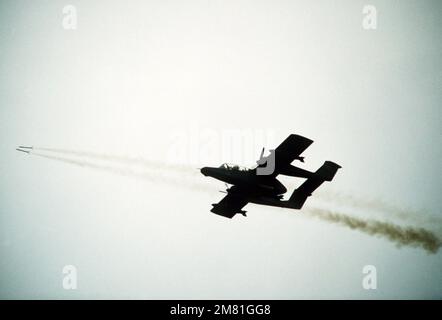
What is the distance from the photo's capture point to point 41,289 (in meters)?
80.1

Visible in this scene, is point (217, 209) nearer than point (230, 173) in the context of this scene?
No

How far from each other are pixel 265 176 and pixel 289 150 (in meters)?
2.37

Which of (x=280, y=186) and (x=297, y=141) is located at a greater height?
(x=297, y=141)

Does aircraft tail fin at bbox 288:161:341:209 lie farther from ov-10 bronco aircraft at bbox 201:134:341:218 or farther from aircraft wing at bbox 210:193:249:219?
aircraft wing at bbox 210:193:249:219

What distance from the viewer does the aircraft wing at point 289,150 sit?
80.1 feet

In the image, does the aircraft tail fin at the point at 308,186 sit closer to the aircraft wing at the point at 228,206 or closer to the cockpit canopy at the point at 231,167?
the aircraft wing at the point at 228,206

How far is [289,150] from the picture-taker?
2480 centimetres

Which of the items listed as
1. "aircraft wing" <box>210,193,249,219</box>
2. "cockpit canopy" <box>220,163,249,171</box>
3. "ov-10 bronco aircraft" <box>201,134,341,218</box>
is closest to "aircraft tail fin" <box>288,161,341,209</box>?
"ov-10 bronco aircraft" <box>201,134,341,218</box>

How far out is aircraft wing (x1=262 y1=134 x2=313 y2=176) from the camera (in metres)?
24.4

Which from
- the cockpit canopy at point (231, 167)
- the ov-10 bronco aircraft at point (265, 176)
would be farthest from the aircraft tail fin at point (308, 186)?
the cockpit canopy at point (231, 167)
